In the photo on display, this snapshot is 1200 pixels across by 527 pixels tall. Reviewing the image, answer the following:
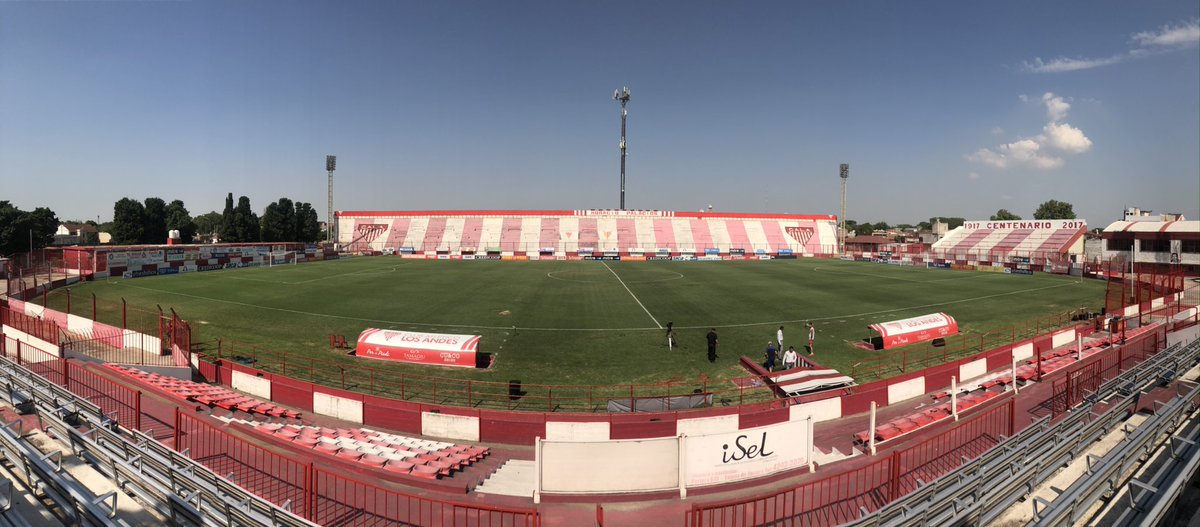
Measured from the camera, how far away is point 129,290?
119ft

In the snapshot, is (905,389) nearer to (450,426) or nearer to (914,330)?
(914,330)

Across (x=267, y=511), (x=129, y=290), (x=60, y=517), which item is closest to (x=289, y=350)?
(x=60, y=517)

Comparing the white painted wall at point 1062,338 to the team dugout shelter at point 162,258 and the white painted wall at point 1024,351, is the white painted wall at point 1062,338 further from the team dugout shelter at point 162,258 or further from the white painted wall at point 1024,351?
the team dugout shelter at point 162,258

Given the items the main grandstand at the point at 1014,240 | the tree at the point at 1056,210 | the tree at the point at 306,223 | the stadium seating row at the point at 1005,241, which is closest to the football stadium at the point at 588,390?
the main grandstand at the point at 1014,240

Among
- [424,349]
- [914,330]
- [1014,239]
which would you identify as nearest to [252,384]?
[424,349]

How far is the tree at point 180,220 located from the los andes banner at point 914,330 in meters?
111

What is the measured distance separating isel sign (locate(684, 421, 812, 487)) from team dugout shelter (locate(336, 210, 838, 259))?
79.0 m

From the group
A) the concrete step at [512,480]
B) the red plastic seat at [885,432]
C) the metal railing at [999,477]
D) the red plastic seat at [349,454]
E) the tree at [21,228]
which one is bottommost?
the concrete step at [512,480]

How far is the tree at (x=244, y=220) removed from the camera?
83.8 metres

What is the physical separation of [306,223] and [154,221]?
24292 millimetres

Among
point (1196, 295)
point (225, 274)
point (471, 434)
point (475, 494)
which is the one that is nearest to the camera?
point (475, 494)

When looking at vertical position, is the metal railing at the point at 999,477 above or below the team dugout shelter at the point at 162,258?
below

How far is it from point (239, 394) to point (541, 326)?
1334 centimetres

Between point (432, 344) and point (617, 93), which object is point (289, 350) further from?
point (617, 93)
